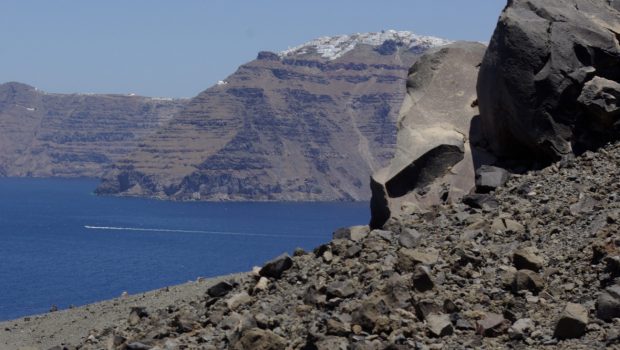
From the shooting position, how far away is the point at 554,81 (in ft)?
76.1

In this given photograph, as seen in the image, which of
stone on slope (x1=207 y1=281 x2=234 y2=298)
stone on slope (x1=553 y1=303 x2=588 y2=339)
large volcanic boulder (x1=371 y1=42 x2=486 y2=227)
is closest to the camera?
stone on slope (x1=553 y1=303 x2=588 y2=339)

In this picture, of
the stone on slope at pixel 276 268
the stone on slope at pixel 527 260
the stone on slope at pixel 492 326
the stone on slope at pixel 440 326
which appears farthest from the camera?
the stone on slope at pixel 276 268

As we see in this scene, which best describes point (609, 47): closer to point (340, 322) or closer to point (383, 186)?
point (383, 186)

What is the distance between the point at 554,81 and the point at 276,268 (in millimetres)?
6552

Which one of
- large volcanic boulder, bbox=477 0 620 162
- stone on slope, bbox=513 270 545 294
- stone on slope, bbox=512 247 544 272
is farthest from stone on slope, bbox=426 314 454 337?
large volcanic boulder, bbox=477 0 620 162

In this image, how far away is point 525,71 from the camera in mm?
23531

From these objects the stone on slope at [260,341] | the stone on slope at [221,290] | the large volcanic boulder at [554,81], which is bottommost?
the stone on slope at [221,290]

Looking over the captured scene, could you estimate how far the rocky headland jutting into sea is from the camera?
16.1m

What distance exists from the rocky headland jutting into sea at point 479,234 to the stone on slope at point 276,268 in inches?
1.0

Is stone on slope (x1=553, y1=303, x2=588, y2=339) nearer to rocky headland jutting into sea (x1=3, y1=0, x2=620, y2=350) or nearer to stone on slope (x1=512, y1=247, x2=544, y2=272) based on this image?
rocky headland jutting into sea (x1=3, y1=0, x2=620, y2=350)

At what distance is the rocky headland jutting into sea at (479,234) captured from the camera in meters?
16.1

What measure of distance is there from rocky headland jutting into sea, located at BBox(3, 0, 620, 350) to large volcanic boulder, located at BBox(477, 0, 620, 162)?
0.09ft

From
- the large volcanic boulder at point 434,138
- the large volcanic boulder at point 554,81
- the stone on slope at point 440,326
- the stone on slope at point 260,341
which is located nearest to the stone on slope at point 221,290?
the large volcanic boulder at point 434,138

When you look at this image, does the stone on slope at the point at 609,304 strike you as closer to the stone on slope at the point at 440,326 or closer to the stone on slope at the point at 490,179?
the stone on slope at the point at 440,326
